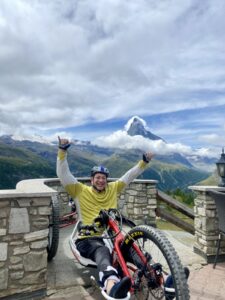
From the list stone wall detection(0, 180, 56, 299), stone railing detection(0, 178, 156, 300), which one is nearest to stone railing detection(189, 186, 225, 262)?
stone railing detection(0, 178, 156, 300)

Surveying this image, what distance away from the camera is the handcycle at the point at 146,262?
124 inches

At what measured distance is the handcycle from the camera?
3.15 metres

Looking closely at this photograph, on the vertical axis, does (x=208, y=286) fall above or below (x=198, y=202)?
below

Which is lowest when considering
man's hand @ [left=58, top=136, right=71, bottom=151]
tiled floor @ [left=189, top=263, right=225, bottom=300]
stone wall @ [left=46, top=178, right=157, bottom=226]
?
tiled floor @ [left=189, top=263, right=225, bottom=300]

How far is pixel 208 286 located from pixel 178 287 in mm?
2051

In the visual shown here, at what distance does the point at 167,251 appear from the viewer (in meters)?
3.25

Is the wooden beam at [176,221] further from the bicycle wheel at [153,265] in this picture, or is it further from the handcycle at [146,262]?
the bicycle wheel at [153,265]

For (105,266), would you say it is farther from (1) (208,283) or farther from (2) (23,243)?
(1) (208,283)

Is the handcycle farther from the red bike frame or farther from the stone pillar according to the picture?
the stone pillar

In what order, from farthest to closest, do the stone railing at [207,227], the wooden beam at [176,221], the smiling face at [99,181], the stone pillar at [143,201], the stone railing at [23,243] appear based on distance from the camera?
the stone pillar at [143,201]
the wooden beam at [176,221]
the stone railing at [207,227]
the smiling face at [99,181]
the stone railing at [23,243]

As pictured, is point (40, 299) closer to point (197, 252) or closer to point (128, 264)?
point (128, 264)

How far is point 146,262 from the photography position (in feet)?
11.4

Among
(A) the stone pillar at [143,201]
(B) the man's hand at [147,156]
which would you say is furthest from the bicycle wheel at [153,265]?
(A) the stone pillar at [143,201]

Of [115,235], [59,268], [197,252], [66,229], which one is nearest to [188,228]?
[197,252]
